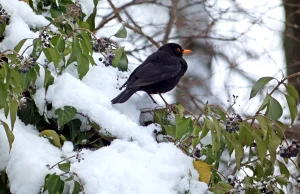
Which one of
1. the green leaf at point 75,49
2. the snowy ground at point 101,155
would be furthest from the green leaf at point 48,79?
the green leaf at point 75,49

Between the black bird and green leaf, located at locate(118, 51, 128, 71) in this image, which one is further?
the black bird

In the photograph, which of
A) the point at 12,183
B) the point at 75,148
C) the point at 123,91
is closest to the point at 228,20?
the point at 123,91

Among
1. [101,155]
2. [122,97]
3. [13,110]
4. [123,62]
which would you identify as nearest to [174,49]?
[123,62]

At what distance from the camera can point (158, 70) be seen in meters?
4.43

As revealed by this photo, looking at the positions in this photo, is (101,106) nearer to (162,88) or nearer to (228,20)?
(162,88)

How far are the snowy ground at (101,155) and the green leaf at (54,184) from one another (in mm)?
86

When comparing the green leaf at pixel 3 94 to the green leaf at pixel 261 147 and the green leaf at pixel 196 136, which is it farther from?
the green leaf at pixel 261 147

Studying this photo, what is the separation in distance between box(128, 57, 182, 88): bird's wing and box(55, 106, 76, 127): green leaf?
1.27 metres

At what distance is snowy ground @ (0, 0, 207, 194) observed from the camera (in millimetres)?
2324

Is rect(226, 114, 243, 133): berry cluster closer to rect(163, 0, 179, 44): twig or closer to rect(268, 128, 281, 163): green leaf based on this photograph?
rect(268, 128, 281, 163): green leaf

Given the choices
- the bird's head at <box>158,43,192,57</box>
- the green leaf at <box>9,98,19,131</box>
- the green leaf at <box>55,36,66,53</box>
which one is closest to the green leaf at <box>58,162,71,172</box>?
the green leaf at <box>9,98,19,131</box>

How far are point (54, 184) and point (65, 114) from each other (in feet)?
1.56

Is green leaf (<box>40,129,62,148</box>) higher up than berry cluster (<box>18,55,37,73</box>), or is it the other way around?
berry cluster (<box>18,55,37,73</box>)

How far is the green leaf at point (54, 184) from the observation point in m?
2.23
